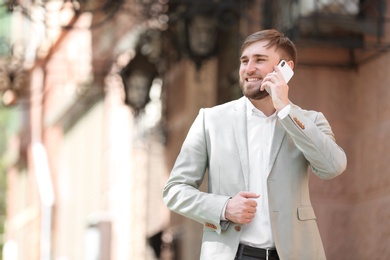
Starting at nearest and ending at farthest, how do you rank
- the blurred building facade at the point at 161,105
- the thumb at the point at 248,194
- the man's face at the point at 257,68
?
the thumb at the point at 248,194 < the man's face at the point at 257,68 < the blurred building facade at the point at 161,105

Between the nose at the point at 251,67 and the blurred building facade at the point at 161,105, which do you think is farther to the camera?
the blurred building facade at the point at 161,105

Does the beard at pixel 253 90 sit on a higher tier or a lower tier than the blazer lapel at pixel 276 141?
higher

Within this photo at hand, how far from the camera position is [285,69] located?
4172mm

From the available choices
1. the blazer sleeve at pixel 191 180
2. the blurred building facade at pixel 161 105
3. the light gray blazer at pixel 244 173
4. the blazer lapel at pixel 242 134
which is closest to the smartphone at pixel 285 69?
the light gray blazer at pixel 244 173

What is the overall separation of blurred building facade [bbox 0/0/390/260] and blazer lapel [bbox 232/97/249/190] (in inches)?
137

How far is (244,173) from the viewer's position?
4.23m

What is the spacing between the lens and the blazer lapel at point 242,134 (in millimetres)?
4246

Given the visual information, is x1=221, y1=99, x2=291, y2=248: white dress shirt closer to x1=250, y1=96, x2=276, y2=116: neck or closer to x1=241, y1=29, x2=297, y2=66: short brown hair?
x1=250, y1=96, x2=276, y2=116: neck

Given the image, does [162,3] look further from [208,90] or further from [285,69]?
[285,69]

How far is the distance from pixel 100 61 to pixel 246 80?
1129 cm

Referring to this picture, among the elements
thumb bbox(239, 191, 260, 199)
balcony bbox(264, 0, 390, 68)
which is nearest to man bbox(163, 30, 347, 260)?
thumb bbox(239, 191, 260, 199)

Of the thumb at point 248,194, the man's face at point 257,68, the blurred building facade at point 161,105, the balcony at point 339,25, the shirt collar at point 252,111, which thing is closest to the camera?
the thumb at point 248,194

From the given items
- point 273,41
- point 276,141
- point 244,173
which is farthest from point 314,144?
point 273,41

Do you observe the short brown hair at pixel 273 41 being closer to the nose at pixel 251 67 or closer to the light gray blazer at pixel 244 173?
the nose at pixel 251 67
